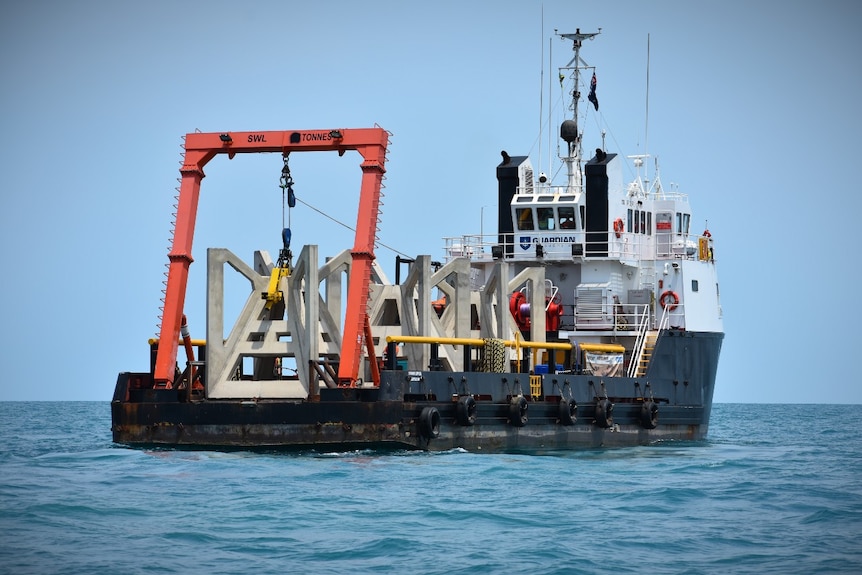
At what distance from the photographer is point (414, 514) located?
20359 mm

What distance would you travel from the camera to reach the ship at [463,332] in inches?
1060

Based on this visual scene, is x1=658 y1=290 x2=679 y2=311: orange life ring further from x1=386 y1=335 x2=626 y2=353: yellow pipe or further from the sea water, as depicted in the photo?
the sea water

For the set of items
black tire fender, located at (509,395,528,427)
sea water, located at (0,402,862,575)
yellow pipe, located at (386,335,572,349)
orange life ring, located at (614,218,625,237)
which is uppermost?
orange life ring, located at (614,218,625,237)

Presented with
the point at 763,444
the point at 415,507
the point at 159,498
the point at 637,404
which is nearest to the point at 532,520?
the point at 415,507

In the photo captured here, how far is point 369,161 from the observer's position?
27.5 m

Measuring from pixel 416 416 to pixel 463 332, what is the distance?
4.50 m

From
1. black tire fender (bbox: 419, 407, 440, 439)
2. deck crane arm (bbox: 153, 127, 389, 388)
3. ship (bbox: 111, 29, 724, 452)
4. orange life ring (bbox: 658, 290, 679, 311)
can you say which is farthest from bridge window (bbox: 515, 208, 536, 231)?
black tire fender (bbox: 419, 407, 440, 439)

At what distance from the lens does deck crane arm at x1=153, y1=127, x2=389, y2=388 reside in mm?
26766

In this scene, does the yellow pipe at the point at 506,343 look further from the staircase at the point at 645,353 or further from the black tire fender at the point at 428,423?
the black tire fender at the point at 428,423

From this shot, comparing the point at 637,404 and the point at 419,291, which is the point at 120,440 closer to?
the point at 419,291

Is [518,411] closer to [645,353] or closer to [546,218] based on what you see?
[645,353]

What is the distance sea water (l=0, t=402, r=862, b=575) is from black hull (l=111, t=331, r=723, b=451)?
0.40 m

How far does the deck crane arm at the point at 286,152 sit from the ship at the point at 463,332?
0.12 ft

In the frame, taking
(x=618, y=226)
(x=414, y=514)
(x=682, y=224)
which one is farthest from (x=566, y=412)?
(x=414, y=514)
